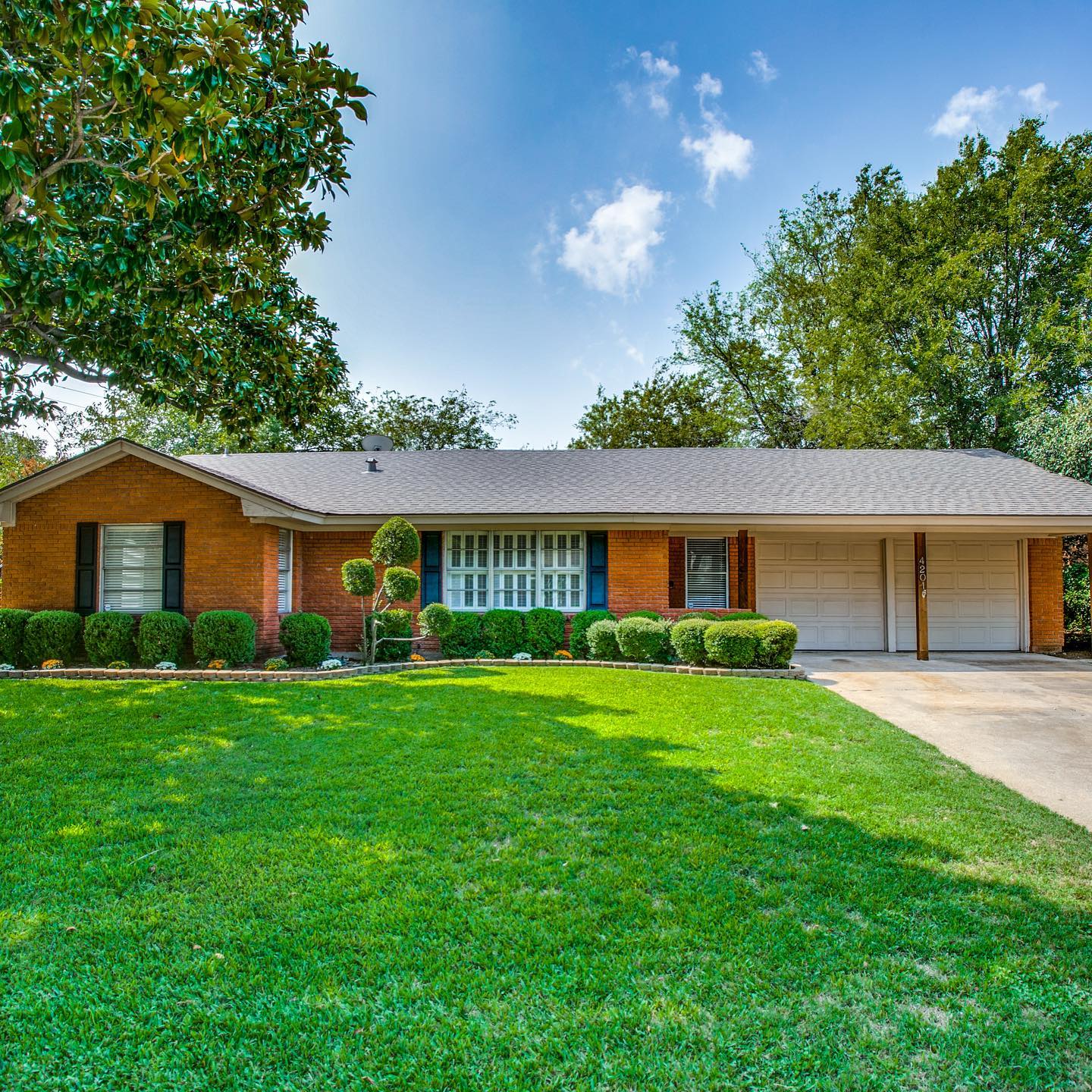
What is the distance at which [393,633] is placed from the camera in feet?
37.9

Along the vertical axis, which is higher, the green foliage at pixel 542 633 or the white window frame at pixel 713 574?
the white window frame at pixel 713 574

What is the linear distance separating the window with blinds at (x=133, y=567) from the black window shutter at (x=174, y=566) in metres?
0.09

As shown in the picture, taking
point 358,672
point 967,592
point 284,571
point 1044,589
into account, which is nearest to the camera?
point 358,672

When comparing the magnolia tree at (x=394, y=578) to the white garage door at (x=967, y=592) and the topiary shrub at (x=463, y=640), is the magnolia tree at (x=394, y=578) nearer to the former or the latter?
the topiary shrub at (x=463, y=640)

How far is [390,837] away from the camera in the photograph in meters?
3.71

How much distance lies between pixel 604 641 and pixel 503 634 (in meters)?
1.96

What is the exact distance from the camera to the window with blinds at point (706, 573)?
13211mm

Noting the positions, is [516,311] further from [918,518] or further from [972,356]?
[972,356]

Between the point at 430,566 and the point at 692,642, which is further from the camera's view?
the point at 430,566

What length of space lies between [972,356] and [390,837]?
85.5ft

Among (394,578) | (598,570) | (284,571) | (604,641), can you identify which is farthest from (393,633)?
(598,570)

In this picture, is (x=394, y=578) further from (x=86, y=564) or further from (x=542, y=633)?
(x=86, y=564)

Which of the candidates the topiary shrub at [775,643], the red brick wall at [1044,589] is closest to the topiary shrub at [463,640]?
the topiary shrub at [775,643]

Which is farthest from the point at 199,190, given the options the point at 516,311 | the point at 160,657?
the point at 516,311
